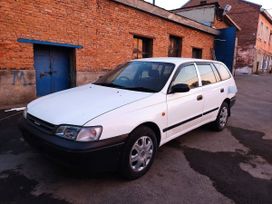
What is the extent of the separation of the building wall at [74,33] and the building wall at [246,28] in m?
19.1

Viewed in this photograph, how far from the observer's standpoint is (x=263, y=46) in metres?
31.9

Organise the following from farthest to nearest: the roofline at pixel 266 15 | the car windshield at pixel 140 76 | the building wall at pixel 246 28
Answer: the roofline at pixel 266 15 < the building wall at pixel 246 28 < the car windshield at pixel 140 76

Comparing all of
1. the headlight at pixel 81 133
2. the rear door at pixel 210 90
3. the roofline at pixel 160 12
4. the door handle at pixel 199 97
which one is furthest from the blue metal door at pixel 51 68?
the headlight at pixel 81 133

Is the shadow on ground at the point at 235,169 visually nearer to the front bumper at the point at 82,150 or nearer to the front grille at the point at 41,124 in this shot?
the front bumper at the point at 82,150

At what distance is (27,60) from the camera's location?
7223 mm

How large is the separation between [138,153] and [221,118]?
291 centimetres

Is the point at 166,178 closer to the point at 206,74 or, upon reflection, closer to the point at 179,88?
the point at 179,88

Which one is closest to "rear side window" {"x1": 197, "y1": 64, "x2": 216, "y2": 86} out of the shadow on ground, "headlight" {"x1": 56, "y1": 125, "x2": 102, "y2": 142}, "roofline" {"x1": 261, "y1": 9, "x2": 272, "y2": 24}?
the shadow on ground

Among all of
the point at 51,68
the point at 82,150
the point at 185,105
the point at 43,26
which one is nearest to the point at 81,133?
the point at 82,150

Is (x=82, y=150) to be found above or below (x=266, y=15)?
below

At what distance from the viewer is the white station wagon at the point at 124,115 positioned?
103 inches

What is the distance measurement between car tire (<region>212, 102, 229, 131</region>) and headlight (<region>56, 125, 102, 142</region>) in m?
3.33

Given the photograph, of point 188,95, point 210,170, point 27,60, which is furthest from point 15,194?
point 27,60

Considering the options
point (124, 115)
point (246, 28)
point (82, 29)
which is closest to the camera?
point (124, 115)
